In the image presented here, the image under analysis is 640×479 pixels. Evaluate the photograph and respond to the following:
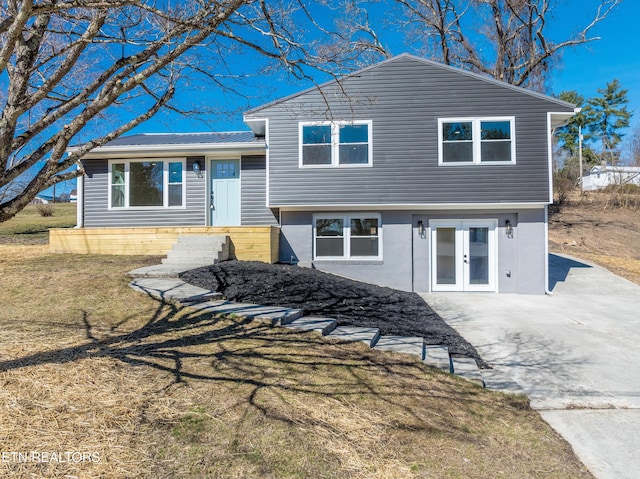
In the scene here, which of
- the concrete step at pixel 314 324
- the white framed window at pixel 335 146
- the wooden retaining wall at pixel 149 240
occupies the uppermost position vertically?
the white framed window at pixel 335 146

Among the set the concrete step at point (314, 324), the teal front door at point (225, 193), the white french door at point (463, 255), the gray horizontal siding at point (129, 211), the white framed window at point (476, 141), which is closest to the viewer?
the concrete step at point (314, 324)

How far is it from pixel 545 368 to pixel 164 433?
4572 mm

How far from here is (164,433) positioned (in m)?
2.53

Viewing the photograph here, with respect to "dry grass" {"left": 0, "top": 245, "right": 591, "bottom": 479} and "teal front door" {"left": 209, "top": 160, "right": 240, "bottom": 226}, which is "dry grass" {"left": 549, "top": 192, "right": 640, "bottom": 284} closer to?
"dry grass" {"left": 0, "top": 245, "right": 591, "bottom": 479}

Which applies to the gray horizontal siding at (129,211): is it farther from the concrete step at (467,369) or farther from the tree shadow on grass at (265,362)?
the concrete step at (467,369)

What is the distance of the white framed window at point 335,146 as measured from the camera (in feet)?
34.7

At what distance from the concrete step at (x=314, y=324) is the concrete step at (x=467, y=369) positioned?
157 centimetres

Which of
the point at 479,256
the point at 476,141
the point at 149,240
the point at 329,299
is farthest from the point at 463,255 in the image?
the point at 149,240

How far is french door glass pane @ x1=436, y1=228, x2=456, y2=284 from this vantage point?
35.7 feet

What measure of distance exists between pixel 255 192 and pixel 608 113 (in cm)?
3409

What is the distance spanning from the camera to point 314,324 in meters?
5.10

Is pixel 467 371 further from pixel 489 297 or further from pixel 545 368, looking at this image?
pixel 489 297

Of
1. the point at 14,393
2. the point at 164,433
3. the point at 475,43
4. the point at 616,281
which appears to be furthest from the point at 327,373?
the point at 475,43

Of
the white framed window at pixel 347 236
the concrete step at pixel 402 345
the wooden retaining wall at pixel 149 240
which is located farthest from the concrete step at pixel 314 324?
the white framed window at pixel 347 236
